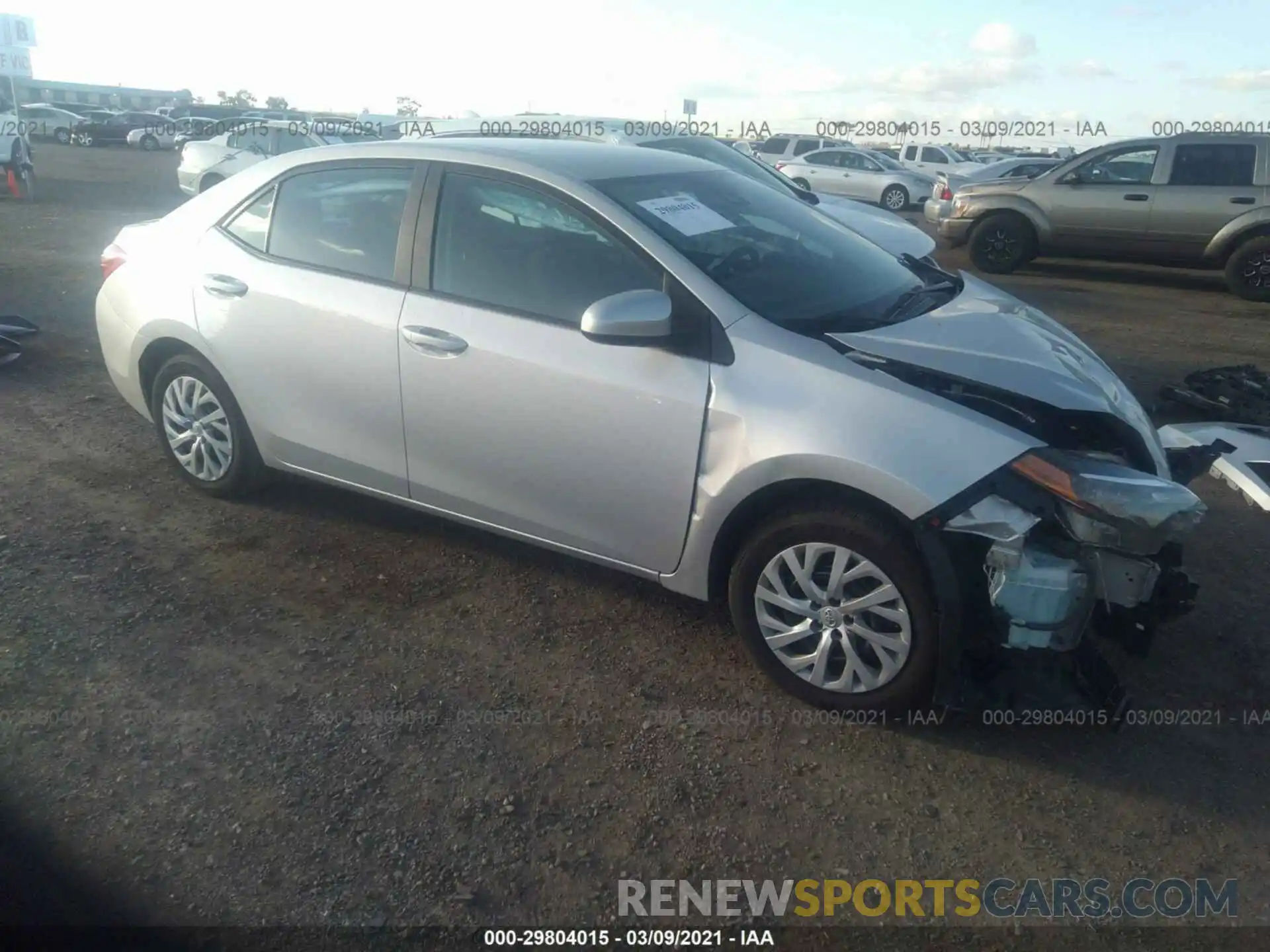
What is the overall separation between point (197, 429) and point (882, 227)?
538 cm

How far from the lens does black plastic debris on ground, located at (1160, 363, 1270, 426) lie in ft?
19.7

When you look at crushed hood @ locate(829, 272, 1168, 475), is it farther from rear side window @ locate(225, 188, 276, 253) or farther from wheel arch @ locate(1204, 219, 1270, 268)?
wheel arch @ locate(1204, 219, 1270, 268)

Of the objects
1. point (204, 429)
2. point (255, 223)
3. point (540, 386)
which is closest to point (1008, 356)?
point (540, 386)

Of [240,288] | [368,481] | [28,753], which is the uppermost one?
[240,288]

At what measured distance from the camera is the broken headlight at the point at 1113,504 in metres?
2.81

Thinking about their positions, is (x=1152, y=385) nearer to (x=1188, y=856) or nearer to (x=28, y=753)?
(x=1188, y=856)

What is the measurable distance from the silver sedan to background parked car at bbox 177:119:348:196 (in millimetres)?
13110

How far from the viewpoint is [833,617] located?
3109 mm

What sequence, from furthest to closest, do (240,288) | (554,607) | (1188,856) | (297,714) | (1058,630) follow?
1. (240,288)
2. (554,607)
3. (297,714)
4. (1058,630)
5. (1188,856)

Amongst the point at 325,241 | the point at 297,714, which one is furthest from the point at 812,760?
the point at 325,241

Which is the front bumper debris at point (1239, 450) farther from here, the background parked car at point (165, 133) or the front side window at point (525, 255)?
the background parked car at point (165, 133)

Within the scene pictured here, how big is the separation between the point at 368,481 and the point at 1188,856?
313 cm

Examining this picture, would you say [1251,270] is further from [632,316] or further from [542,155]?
[632,316]

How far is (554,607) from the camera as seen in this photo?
3.85 m
